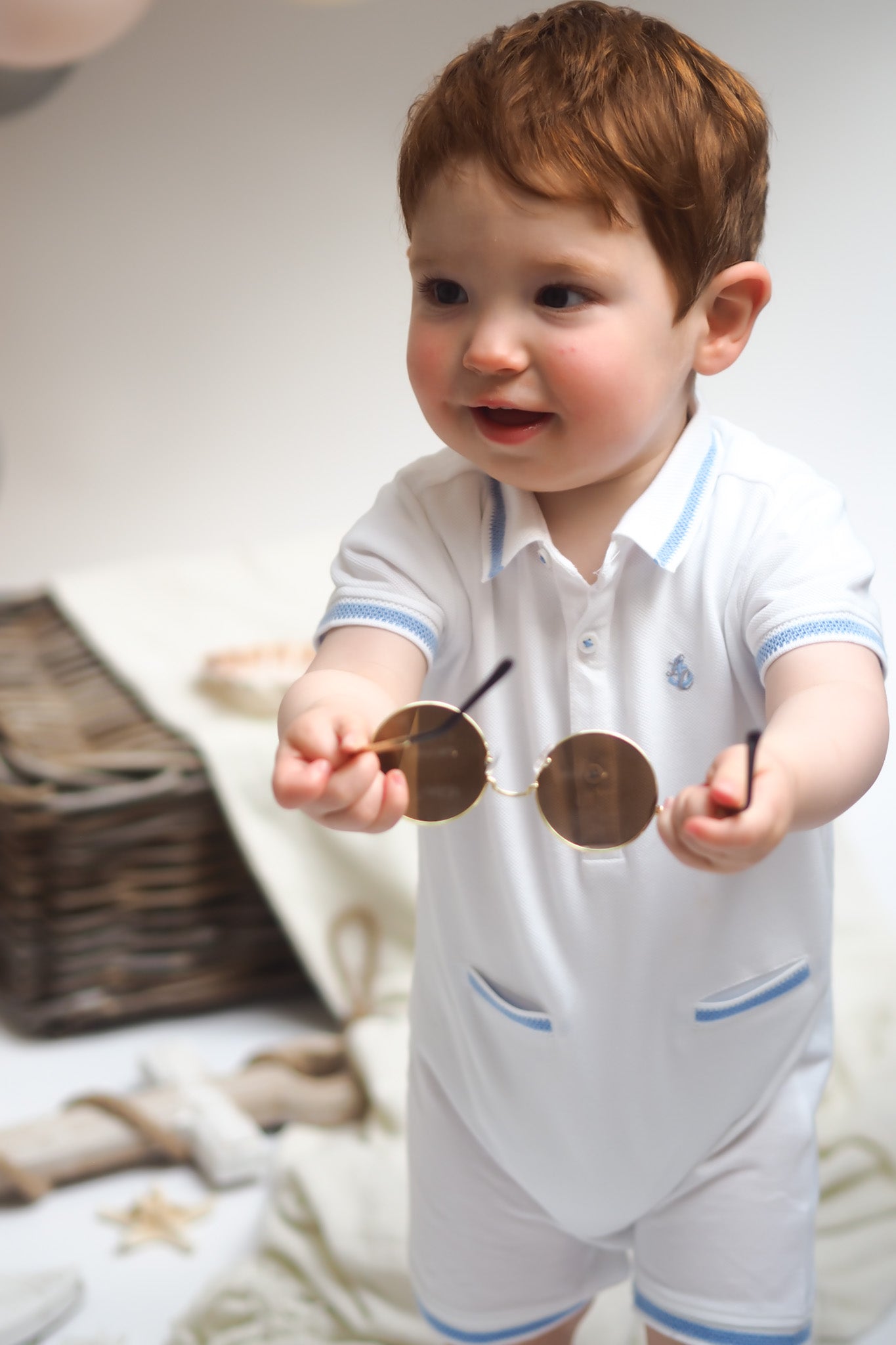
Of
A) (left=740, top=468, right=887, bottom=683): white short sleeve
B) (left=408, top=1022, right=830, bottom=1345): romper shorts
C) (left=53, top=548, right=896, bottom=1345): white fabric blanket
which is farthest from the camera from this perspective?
(left=53, top=548, right=896, bottom=1345): white fabric blanket

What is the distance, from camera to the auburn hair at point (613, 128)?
1.96ft

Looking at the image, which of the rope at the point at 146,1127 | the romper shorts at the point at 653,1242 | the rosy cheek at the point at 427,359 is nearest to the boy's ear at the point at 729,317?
the rosy cheek at the point at 427,359

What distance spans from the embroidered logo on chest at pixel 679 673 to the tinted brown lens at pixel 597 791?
99 millimetres

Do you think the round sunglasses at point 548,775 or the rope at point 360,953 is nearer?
the round sunglasses at point 548,775

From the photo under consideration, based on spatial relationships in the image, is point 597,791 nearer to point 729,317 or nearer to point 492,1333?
point 729,317

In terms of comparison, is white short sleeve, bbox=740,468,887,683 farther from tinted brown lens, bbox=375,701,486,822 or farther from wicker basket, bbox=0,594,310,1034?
wicker basket, bbox=0,594,310,1034

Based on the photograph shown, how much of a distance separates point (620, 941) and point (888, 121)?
70cm

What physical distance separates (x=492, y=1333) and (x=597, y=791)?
1.23ft

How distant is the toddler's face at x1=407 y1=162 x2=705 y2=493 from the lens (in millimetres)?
606

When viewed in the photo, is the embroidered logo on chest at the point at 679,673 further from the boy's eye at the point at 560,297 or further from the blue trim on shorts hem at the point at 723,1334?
the blue trim on shorts hem at the point at 723,1334

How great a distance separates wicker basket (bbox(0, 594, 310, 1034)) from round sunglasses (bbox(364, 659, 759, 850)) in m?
0.69

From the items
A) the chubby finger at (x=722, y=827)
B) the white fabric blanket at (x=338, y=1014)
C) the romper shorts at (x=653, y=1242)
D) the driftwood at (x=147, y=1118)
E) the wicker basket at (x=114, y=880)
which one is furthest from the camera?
the wicker basket at (x=114, y=880)

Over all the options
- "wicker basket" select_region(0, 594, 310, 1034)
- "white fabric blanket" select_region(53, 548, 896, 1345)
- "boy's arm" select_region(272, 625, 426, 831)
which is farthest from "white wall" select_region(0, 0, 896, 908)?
"boy's arm" select_region(272, 625, 426, 831)

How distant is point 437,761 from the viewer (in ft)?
2.01
